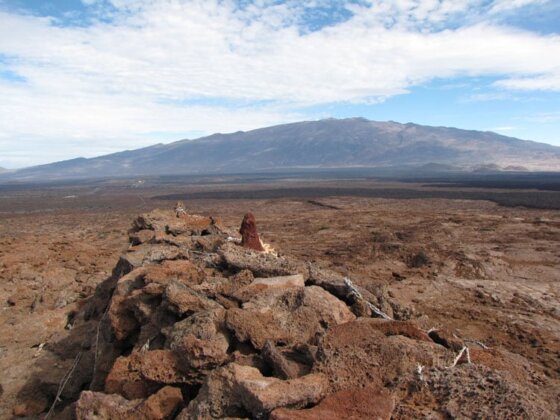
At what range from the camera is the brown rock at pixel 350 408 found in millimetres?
3201

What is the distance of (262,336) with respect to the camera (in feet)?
15.0

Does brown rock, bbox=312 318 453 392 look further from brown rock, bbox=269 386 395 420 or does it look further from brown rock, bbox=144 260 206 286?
brown rock, bbox=144 260 206 286

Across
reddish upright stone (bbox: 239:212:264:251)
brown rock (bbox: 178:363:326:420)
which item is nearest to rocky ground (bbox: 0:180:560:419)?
brown rock (bbox: 178:363:326:420)

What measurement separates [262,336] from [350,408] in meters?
1.44

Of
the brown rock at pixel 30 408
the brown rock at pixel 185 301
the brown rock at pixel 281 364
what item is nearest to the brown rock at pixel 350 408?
the brown rock at pixel 281 364

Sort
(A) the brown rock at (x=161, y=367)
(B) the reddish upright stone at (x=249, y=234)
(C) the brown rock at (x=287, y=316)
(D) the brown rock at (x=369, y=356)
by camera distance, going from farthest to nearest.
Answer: (B) the reddish upright stone at (x=249, y=234), (C) the brown rock at (x=287, y=316), (A) the brown rock at (x=161, y=367), (D) the brown rock at (x=369, y=356)

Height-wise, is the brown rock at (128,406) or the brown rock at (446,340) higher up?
the brown rock at (446,340)

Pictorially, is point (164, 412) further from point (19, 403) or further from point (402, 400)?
point (19, 403)

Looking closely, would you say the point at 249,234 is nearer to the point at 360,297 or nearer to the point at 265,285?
the point at 265,285

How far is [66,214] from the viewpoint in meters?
34.8

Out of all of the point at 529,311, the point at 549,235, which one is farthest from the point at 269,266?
the point at 549,235

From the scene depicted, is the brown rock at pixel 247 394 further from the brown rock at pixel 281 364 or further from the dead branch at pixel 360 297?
the dead branch at pixel 360 297

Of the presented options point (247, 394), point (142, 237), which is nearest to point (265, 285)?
point (247, 394)

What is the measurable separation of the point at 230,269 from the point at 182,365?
8.56 ft
